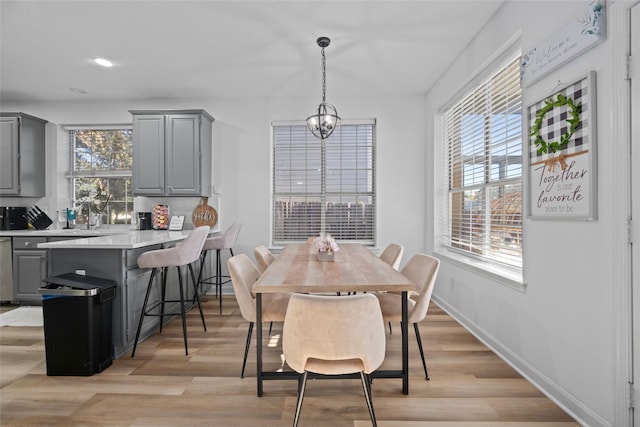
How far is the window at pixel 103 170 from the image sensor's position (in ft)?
15.5

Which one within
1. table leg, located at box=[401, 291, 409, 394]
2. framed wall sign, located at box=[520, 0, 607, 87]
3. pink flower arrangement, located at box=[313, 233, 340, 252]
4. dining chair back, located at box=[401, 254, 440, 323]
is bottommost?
table leg, located at box=[401, 291, 409, 394]

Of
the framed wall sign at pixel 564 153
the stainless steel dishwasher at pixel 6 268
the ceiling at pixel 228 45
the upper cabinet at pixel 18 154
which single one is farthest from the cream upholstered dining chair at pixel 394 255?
the upper cabinet at pixel 18 154

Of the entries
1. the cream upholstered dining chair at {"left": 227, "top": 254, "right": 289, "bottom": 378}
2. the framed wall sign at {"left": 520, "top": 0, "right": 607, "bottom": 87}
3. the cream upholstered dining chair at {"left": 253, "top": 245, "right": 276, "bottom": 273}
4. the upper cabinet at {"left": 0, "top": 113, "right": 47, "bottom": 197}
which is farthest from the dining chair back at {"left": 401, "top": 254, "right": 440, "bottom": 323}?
the upper cabinet at {"left": 0, "top": 113, "right": 47, "bottom": 197}

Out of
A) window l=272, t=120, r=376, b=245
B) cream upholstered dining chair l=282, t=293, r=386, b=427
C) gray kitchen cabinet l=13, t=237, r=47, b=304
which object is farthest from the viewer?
window l=272, t=120, r=376, b=245

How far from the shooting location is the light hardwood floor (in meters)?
1.82

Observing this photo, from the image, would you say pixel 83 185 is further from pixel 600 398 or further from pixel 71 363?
pixel 600 398

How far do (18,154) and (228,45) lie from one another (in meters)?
3.36

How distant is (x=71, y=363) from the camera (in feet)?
7.52

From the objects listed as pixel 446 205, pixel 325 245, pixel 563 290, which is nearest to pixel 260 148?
pixel 325 245

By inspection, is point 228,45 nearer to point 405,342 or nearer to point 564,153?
point 564,153

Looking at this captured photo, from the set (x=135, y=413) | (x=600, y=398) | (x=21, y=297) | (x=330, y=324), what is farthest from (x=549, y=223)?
(x=21, y=297)

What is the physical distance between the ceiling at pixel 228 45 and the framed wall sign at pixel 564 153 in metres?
1.18

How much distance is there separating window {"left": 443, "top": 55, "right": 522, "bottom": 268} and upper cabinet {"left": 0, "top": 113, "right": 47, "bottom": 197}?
18.0ft

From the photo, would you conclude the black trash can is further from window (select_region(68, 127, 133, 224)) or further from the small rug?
window (select_region(68, 127, 133, 224))
